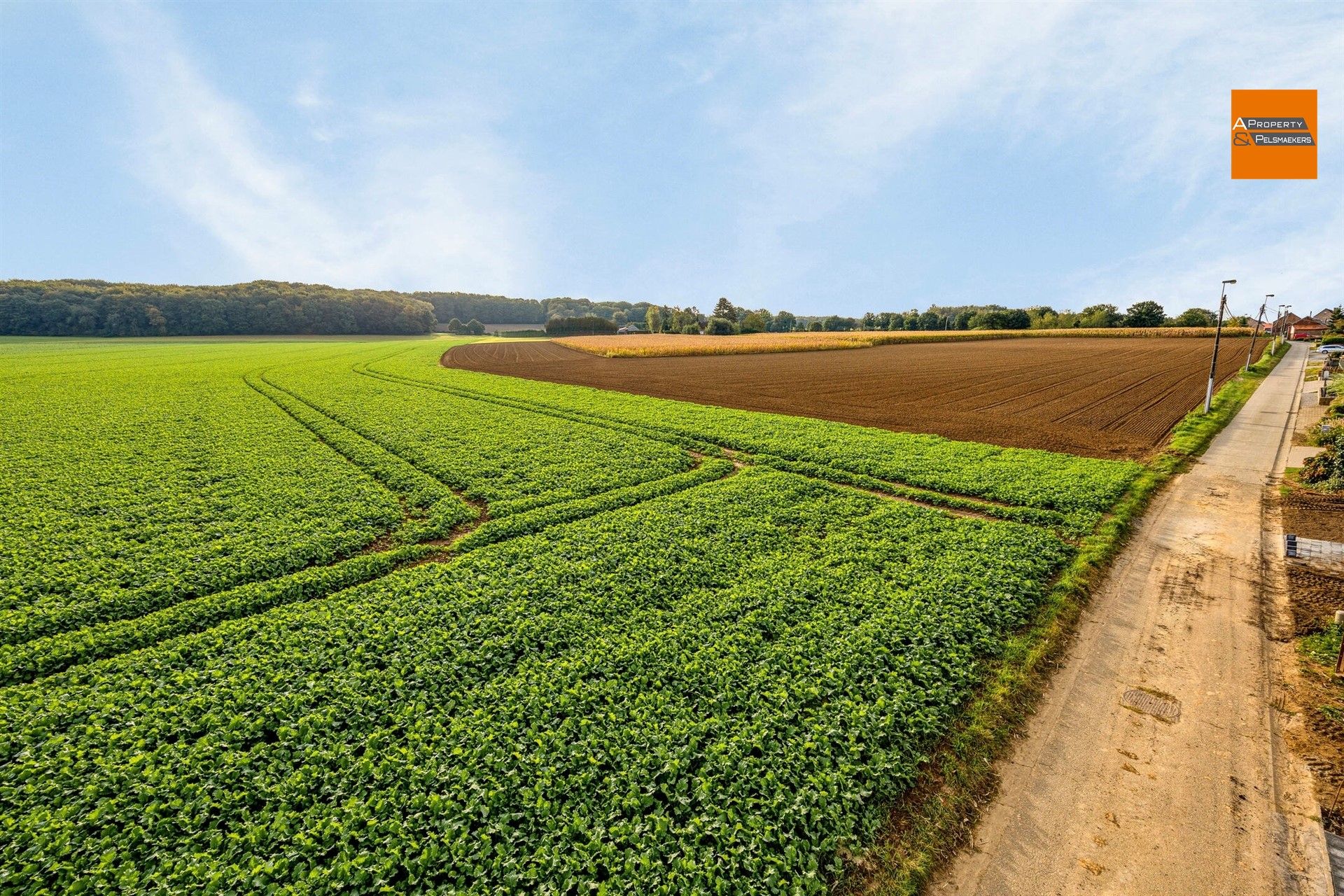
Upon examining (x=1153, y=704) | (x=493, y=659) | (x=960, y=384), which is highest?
(x=960, y=384)

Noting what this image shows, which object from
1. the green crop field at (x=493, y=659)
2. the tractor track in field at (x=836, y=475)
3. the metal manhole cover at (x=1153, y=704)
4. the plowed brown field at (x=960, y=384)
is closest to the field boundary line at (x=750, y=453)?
the tractor track in field at (x=836, y=475)

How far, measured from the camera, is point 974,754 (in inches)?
266

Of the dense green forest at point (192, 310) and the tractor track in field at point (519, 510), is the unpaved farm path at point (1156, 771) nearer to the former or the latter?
the tractor track in field at point (519, 510)

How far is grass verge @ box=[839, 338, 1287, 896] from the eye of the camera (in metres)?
5.44

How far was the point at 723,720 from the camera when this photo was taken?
695cm

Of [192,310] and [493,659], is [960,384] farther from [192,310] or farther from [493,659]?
[192,310]

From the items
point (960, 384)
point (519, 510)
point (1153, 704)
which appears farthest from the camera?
point (960, 384)

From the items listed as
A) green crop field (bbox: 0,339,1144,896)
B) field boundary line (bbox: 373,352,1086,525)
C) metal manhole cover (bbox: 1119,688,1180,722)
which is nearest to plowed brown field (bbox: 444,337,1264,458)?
green crop field (bbox: 0,339,1144,896)

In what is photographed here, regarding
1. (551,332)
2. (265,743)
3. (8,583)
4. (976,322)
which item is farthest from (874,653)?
(551,332)

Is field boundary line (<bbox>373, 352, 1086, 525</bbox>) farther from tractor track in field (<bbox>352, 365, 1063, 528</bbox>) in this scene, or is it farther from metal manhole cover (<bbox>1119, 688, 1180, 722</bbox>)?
metal manhole cover (<bbox>1119, 688, 1180, 722</bbox>)

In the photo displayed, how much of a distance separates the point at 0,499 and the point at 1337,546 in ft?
111

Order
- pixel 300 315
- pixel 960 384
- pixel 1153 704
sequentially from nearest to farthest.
Answer: 1. pixel 1153 704
2. pixel 960 384
3. pixel 300 315

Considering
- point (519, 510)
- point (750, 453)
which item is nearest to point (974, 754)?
point (519, 510)

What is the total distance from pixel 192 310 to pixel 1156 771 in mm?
170590
